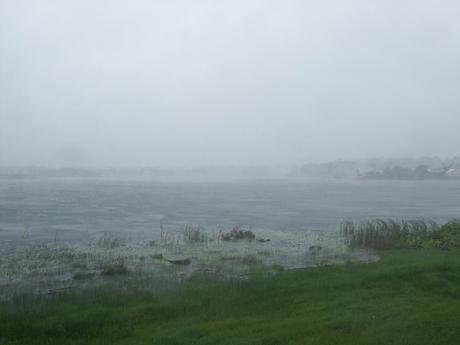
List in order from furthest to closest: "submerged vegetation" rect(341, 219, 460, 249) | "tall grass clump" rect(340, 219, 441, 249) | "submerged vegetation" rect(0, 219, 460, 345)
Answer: "tall grass clump" rect(340, 219, 441, 249) < "submerged vegetation" rect(341, 219, 460, 249) < "submerged vegetation" rect(0, 219, 460, 345)

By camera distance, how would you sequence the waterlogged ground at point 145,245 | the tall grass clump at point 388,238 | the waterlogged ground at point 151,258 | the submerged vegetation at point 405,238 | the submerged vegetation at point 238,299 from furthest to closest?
1. the tall grass clump at point 388,238
2. the submerged vegetation at point 405,238
3. the waterlogged ground at point 145,245
4. the waterlogged ground at point 151,258
5. the submerged vegetation at point 238,299

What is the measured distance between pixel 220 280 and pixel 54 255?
10119 mm

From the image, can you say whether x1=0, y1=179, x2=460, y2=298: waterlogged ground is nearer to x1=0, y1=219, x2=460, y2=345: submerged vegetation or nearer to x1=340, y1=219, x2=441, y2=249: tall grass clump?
x1=0, y1=219, x2=460, y2=345: submerged vegetation

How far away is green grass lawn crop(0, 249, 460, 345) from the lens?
9.40m

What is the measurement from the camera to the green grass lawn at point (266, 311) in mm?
9398

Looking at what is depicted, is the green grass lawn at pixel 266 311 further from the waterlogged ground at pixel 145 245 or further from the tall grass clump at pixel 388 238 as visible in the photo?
the tall grass clump at pixel 388 238

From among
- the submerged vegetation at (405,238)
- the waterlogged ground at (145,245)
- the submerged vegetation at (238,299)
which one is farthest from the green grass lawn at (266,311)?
the submerged vegetation at (405,238)

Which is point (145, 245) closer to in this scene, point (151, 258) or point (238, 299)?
point (151, 258)

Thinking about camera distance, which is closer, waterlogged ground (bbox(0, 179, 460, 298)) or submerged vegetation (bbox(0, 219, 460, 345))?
submerged vegetation (bbox(0, 219, 460, 345))

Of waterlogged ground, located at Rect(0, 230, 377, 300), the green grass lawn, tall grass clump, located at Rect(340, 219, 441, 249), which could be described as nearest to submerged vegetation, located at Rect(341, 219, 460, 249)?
tall grass clump, located at Rect(340, 219, 441, 249)

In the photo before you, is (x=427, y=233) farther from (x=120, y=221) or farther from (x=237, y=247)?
(x=120, y=221)

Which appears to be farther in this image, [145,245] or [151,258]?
[145,245]

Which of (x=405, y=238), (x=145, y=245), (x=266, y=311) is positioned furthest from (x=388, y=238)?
(x=266, y=311)

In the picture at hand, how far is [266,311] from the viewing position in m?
11.8
